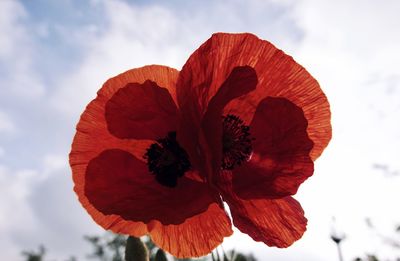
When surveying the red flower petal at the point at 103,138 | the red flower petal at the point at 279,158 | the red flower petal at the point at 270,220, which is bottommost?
the red flower petal at the point at 270,220

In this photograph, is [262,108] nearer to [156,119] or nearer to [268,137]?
[268,137]

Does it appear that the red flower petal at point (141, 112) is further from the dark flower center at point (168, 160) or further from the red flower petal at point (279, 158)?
the red flower petal at point (279, 158)

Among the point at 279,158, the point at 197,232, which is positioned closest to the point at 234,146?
the point at 279,158

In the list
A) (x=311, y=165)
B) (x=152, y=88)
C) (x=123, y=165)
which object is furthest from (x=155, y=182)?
(x=311, y=165)

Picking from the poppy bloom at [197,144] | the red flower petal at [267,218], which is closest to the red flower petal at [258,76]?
the poppy bloom at [197,144]

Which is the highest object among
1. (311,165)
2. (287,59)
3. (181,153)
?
(287,59)

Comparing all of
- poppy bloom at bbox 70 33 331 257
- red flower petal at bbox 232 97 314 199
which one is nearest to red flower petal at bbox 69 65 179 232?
poppy bloom at bbox 70 33 331 257

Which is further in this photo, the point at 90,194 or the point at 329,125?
the point at 329,125
